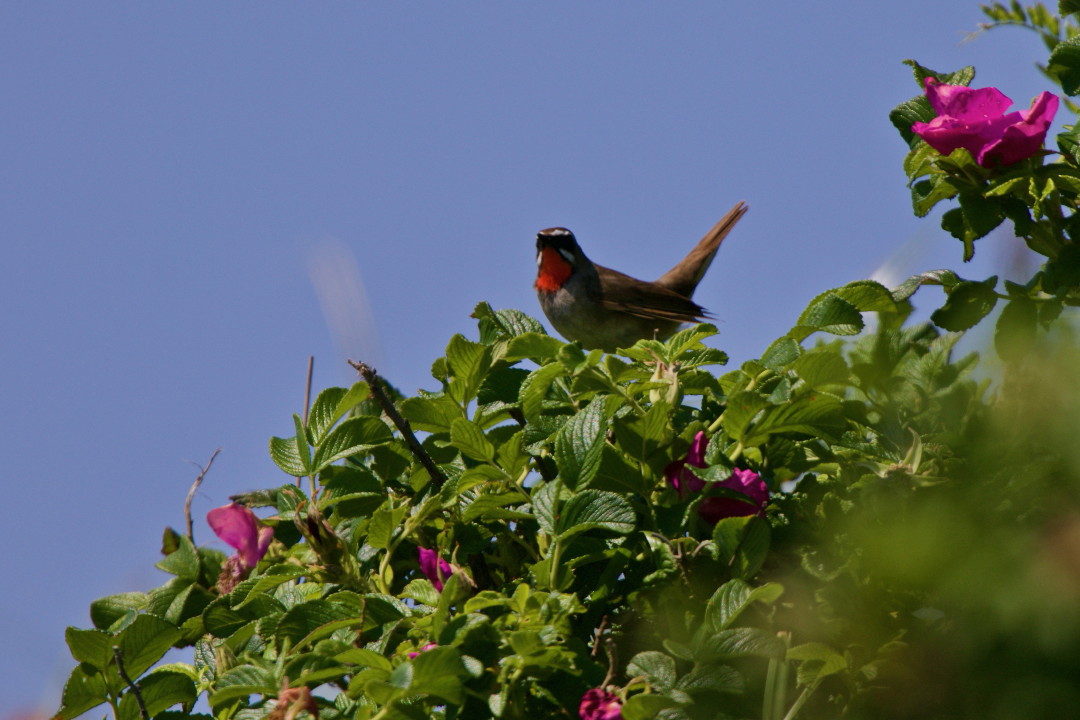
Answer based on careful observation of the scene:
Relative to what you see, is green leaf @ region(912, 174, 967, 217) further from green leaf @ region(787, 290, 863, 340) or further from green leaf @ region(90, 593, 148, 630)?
green leaf @ region(90, 593, 148, 630)

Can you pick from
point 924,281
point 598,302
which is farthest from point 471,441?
point 598,302

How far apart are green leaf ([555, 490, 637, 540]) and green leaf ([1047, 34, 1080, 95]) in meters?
1.13

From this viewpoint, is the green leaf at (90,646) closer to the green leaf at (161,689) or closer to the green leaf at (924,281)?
the green leaf at (161,689)

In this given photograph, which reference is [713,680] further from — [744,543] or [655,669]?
[744,543]

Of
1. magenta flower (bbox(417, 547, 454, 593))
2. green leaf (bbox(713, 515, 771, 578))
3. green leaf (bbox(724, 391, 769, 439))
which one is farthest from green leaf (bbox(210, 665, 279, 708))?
green leaf (bbox(724, 391, 769, 439))

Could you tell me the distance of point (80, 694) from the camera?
6.61 ft

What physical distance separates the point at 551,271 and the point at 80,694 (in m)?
4.60

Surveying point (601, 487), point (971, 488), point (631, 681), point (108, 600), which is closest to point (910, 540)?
point (971, 488)

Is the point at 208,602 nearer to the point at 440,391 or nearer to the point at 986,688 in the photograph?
the point at 440,391

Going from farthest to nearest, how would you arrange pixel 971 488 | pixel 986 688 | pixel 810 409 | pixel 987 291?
pixel 987 291 < pixel 810 409 < pixel 971 488 < pixel 986 688

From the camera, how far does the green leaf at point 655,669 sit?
5.31 ft

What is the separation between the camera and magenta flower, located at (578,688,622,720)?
157 cm

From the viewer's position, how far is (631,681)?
5.45 feet

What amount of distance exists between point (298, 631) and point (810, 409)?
3.08 ft
